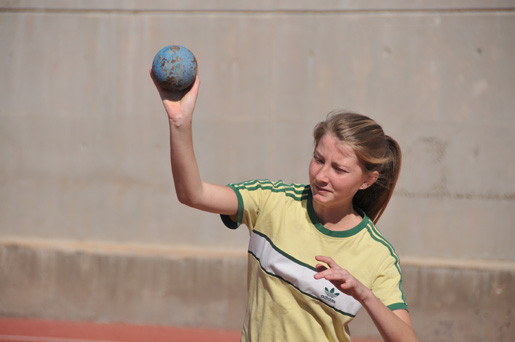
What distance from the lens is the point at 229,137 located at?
5887mm

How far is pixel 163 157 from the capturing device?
598cm

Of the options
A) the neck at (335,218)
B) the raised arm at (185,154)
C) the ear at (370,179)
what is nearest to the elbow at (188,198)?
the raised arm at (185,154)

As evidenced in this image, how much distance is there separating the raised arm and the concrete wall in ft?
12.0

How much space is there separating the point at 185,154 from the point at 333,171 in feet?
1.84

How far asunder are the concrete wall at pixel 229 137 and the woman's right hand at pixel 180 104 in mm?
3716

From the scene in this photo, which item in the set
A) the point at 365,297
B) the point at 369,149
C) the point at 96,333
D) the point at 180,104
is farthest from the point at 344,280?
the point at 96,333

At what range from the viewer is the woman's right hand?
6.63 feet

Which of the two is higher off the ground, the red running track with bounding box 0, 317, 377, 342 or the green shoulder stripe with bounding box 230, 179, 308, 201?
the green shoulder stripe with bounding box 230, 179, 308, 201

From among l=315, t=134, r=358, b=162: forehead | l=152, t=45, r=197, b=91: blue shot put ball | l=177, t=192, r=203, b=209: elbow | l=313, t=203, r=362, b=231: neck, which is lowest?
l=313, t=203, r=362, b=231: neck

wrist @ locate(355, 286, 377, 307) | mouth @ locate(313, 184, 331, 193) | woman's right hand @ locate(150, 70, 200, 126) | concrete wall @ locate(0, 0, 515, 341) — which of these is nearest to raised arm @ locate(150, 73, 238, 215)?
woman's right hand @ locate(150, 70, 200, 126)

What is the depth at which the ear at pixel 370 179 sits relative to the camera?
7.72 ft

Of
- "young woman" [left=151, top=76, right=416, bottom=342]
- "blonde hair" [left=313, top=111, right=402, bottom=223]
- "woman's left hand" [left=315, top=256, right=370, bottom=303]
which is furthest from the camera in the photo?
"blonde hair" [left=313, top=111, right=402, bottom=223]

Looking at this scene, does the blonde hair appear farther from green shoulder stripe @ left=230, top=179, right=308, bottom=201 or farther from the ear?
green shoulder stripe @ left=230, top=179, right=308, bottom=201

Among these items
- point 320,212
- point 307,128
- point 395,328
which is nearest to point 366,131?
point 320,212
